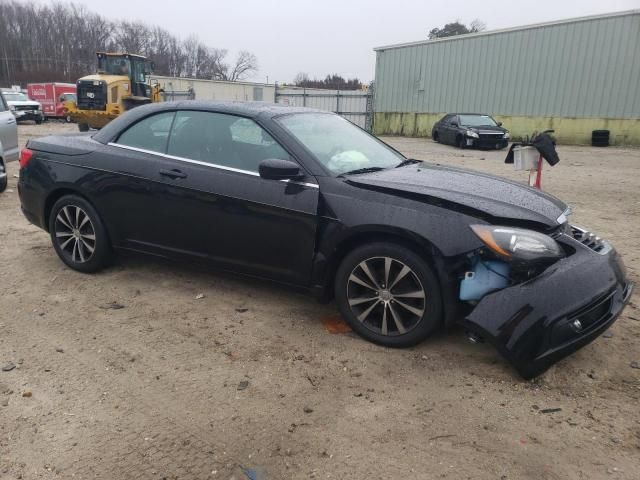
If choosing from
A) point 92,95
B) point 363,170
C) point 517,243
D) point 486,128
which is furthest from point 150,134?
point 92,95

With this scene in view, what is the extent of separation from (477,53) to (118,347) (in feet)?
85.4

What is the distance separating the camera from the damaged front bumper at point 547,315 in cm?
282

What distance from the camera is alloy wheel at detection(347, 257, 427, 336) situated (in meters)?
3.27

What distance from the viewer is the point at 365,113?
3122 cm

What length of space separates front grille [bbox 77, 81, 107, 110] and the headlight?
2221cm

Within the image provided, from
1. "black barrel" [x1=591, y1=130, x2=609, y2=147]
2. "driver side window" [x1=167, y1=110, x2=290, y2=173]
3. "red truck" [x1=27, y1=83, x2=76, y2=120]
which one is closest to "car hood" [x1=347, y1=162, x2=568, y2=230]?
"driver side window" [x1=167, y1=110, x2=290, y2=173]

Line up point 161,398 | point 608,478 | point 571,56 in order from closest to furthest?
1. point 608,478
2. point 161,398
3. point 571,56

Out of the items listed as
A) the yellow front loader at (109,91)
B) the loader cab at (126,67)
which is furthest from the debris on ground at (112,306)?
the loader cab at (126,67)

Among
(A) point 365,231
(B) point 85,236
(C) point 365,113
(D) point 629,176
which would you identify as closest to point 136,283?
(B) point 85,236

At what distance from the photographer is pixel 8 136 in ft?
29.5

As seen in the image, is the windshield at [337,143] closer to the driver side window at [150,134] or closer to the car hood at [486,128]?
the driver side window at [150,134]

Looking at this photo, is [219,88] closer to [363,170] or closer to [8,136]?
[8,136]

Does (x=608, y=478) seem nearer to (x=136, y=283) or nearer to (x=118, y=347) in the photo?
(x=118, y=347)

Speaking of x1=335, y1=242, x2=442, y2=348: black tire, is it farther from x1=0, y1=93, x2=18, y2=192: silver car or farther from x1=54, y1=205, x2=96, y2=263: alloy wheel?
x1=0, y1=93, x2=18, y2=192: silver car
